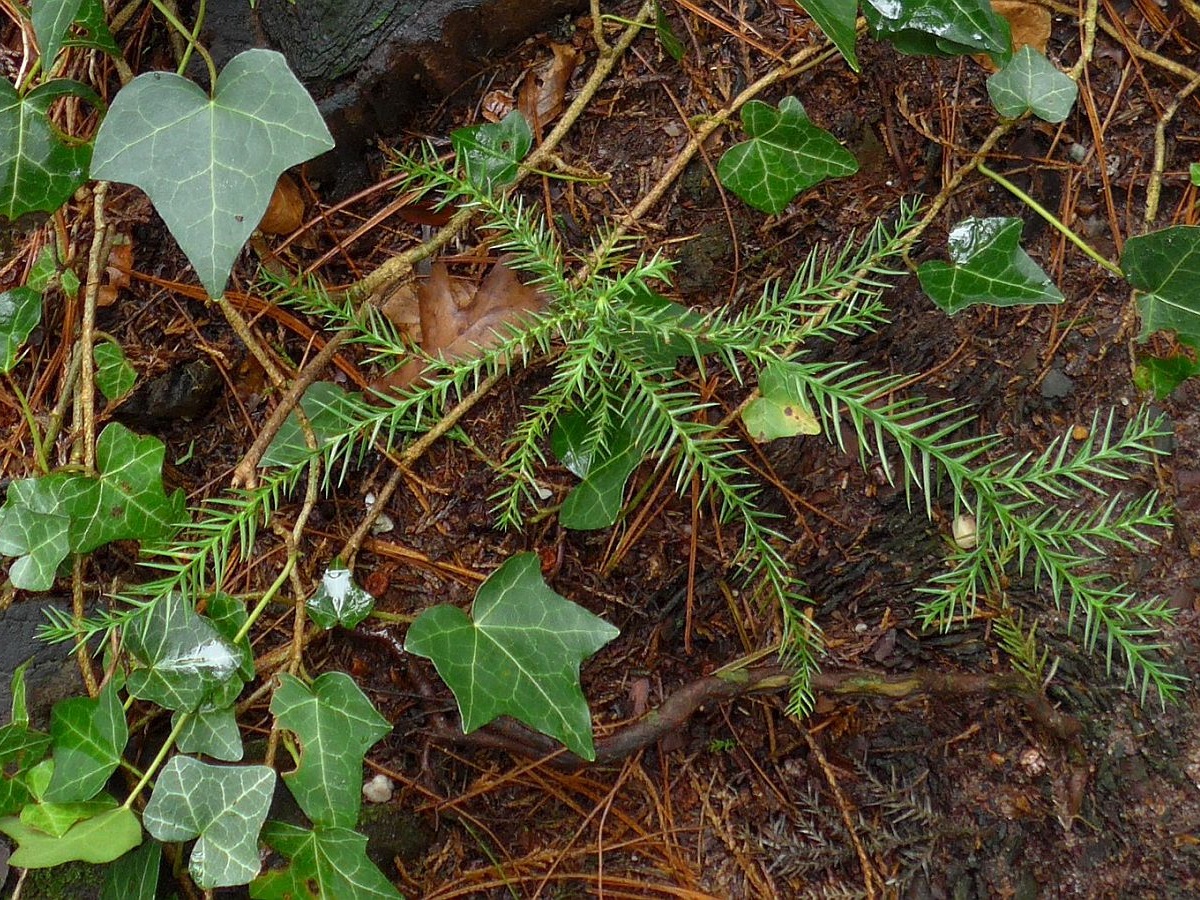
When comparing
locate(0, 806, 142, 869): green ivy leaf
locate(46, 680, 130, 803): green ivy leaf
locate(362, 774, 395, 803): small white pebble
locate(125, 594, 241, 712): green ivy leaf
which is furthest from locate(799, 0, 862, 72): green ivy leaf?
locate(0, 806, 142, 869): green ivy leaf

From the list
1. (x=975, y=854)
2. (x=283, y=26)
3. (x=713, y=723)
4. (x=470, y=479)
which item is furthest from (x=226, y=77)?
(x=975, y=854)

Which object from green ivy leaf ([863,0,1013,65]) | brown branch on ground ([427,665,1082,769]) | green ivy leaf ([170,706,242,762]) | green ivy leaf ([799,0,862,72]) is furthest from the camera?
brown branch on ground ([427,665,1082,769])

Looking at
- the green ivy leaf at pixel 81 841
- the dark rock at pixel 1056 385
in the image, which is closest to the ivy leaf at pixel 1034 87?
the dark rock at pixel 1056 385

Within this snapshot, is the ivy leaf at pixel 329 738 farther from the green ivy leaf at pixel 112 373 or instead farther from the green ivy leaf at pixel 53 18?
the green ivy leaf at pixel 53 18

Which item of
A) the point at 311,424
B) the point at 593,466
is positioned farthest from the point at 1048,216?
the point at 311,424

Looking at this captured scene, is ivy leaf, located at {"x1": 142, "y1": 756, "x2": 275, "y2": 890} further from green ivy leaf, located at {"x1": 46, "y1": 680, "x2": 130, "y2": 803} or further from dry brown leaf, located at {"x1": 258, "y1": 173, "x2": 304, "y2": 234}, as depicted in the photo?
dry brown leaf, located at {"x1": 258, "y1": 173, "x2": 304, "y2": 234}

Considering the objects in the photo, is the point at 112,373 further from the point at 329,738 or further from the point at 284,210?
the point at 329,738
